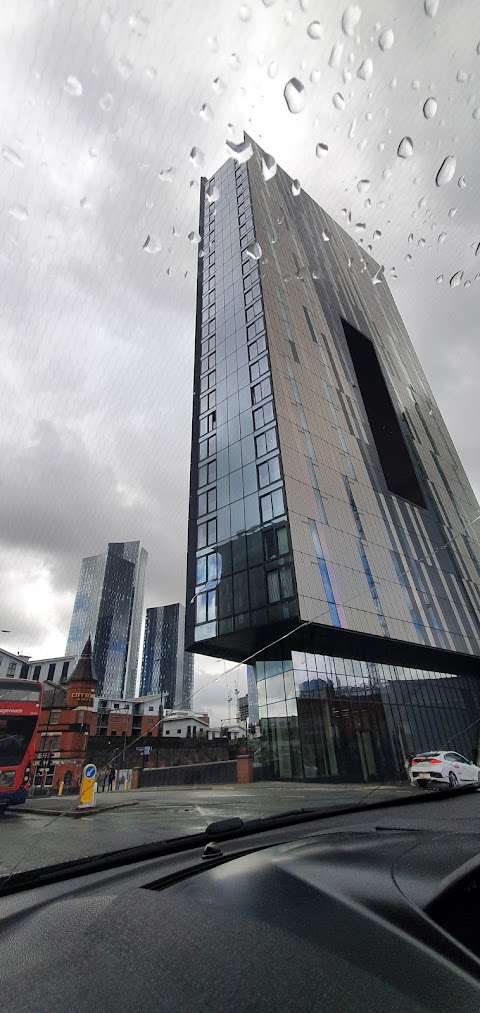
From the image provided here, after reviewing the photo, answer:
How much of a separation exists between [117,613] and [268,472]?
13705cm

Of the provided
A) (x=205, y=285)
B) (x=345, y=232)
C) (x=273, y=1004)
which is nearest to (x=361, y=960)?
(x=273, y=1004)

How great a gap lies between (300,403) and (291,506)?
9610mm

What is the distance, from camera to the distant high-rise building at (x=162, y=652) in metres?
164

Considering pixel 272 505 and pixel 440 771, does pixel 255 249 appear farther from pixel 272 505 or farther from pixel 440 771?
pixel 440 771

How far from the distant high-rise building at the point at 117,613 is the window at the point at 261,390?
347ft

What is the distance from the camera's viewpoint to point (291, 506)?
81.9 feet

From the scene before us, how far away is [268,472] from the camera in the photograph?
26.8m

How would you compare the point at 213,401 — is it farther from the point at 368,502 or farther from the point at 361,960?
the point at 361,960

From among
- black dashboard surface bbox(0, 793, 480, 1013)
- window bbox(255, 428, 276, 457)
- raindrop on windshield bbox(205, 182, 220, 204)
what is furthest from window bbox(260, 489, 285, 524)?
raindrop on windshield bbox(205, 182, 220, 204)

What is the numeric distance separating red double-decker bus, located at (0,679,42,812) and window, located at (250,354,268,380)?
81.7 ft

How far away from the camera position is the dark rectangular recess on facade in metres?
37.7

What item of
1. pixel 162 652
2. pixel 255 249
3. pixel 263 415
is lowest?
pixel 263 415

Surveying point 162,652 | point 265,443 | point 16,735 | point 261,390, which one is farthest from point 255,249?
point 162,652

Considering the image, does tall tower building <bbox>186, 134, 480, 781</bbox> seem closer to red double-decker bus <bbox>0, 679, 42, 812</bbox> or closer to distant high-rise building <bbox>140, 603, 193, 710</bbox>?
red double-decker bus <bbox>0, 679, 42, 812</bbox>
